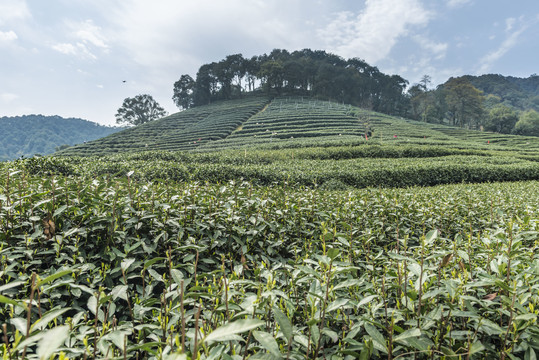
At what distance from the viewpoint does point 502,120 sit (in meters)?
52.1

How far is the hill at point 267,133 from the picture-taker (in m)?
30.0

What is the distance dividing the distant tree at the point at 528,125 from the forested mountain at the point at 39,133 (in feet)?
391

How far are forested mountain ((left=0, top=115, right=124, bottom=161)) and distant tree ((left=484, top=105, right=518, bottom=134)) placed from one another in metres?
116

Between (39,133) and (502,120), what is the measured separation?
147 meters

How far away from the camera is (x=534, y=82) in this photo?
12694 cm

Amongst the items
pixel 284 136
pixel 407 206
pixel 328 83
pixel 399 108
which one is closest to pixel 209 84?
pixel 328 83

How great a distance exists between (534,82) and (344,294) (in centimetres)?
18823

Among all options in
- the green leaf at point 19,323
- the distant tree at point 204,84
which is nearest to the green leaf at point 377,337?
the green leaf at point 19,323

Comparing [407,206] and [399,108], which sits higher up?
[399,108]

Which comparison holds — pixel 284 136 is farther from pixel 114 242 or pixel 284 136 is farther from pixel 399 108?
Answer: pixel 399 108

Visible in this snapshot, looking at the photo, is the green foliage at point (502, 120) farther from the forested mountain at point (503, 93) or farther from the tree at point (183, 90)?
the tree at point (183, 90)

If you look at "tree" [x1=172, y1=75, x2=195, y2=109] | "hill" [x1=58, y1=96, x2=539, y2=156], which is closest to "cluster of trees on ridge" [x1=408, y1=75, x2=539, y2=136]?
"hill" [x1=58, y1=96, x2=539, y2=156]

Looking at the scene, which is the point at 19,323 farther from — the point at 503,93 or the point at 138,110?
the point at 503,93

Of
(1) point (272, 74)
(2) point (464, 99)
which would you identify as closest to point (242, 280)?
(1) point (272, 74)
